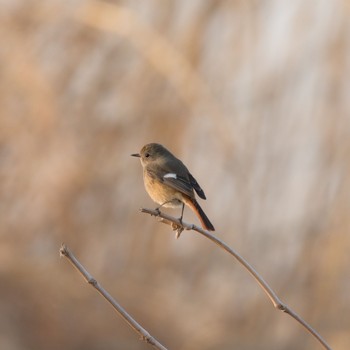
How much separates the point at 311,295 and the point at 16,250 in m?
1.34

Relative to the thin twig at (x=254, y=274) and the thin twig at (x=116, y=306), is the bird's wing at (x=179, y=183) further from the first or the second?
the thin twig at (x=116, y=306)

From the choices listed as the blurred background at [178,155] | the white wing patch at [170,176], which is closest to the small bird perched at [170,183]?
the white wing patch at [170,176]

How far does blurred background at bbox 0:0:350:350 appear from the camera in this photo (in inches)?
124

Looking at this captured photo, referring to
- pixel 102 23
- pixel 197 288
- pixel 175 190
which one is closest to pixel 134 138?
pixel 102 23

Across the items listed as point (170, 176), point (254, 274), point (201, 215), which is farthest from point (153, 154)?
point (254, 274)

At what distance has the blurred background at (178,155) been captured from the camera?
10.3 feet

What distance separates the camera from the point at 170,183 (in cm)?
162

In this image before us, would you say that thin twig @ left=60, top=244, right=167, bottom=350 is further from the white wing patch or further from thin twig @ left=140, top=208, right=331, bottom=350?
the white wing patch

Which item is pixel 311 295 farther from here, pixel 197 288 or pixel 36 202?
pixel 36 202

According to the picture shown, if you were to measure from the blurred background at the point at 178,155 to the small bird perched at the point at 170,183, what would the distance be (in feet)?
4.47

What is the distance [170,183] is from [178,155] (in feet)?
4.94

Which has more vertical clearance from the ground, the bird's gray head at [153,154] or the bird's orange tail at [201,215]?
the bird's gray head at [153,154]

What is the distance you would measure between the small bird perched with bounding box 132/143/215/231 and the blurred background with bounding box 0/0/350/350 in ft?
4.47

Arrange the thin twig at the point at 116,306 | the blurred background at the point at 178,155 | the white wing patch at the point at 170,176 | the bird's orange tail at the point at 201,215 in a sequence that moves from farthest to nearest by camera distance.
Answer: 1. the blurred background at the point at 178,155
2. the white wing patch at the point at 170,176
3. the bird's orange tail at the point at 201,215
4. the thin twig at the point at 116,306
